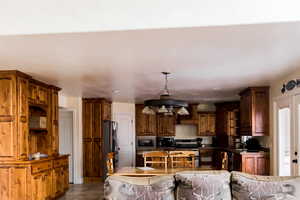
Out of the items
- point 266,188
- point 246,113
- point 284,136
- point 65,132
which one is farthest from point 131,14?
point 65,132

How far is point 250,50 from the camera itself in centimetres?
391

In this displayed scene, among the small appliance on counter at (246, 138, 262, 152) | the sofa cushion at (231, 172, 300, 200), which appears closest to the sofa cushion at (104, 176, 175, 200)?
the sofa cushion at (231, 172, 300, 200)

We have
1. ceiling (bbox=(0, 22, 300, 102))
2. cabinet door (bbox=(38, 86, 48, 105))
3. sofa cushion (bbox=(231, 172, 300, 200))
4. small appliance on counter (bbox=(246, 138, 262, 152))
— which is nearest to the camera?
ceiling (bbox=(0, 22, 300, 102))

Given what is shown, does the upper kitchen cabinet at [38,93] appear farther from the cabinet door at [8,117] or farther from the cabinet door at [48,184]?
the cabinet door at [48,184]

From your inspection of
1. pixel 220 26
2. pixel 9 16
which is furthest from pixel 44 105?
pixel 220 26

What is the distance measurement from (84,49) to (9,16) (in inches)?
34.9

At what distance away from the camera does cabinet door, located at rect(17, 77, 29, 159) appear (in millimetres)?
5332

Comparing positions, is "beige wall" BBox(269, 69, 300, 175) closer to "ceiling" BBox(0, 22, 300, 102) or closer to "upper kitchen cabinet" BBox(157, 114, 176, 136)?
"ceiling" BBox(0, 22, 300, 102)

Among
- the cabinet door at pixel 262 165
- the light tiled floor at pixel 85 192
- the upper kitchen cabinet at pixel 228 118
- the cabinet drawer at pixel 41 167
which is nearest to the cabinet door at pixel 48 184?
the cabinet drawer at pixel 41 167

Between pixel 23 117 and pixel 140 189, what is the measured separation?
2759 mm

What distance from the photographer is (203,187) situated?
351 cm

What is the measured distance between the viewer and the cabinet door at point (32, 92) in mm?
5820

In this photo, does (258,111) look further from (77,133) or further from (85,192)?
(77,133)

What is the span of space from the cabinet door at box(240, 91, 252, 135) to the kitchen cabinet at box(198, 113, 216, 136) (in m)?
3.25
